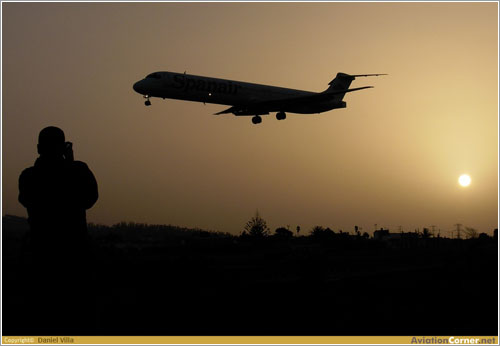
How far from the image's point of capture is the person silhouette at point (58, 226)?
28.8 feet

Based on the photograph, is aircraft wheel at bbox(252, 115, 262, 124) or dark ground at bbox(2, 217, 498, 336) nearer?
dark ground at bbox(2, 217, 498, 336)

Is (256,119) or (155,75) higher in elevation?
(155,75)

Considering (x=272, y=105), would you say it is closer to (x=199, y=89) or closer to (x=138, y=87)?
(x=199, y=89)

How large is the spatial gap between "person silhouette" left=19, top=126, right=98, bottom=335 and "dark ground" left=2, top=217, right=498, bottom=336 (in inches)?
5.3

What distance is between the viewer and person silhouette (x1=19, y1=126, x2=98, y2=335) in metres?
8.79

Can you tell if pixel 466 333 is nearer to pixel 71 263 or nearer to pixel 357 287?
pixel 357 287

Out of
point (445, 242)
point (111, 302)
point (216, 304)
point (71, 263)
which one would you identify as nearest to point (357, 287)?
point (216, 304)

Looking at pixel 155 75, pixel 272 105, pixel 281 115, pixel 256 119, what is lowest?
pixel 256 119

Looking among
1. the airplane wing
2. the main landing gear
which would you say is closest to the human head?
the airplane wing

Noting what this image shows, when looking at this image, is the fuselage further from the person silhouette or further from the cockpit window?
the person silhouette

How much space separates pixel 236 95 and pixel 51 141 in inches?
2295

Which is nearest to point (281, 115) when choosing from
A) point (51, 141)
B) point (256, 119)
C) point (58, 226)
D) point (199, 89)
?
point (256, 119)

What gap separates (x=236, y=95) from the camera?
6675 cm
